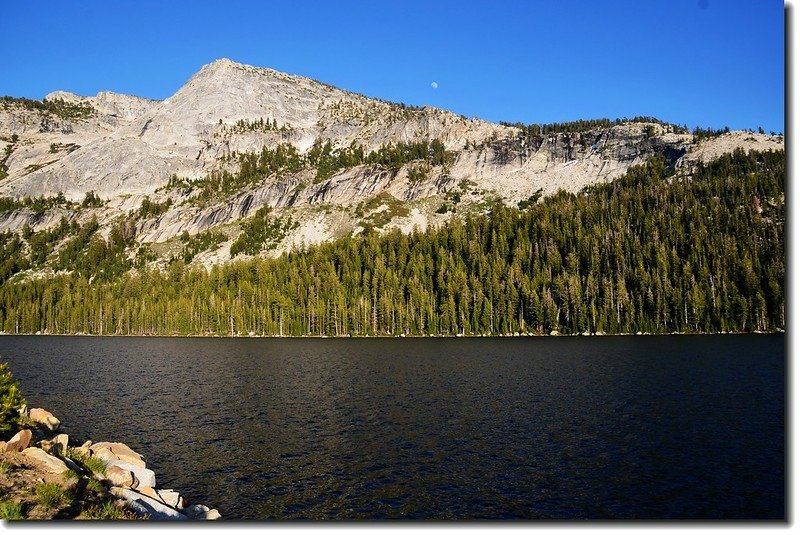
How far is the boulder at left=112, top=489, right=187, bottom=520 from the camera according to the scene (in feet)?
62.6

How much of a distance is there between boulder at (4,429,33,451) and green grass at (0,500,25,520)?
7.48 meters

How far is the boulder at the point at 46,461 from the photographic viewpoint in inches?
771

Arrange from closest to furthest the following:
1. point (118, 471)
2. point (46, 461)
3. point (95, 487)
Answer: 1. point (95, 487)
2. point (46, 461)
3. point (118, 471)

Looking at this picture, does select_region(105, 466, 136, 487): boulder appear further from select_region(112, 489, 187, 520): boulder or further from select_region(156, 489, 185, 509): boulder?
Result: select_region(156, 489, 185, 509): boulder

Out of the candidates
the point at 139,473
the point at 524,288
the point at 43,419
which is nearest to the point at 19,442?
the point at 139,473

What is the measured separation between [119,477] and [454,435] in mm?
23385

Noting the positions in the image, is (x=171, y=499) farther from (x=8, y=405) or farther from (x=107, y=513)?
(x=8, y=405)

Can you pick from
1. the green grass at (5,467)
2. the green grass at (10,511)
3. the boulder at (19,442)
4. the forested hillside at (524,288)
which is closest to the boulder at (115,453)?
the boulder at (19,442)

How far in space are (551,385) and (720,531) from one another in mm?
50443

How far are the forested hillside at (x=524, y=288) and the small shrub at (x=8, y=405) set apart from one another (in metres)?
141

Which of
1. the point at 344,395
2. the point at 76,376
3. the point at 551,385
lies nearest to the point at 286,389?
the point at 344,395

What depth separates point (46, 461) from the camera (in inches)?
790

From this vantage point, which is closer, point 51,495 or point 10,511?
point 10,511

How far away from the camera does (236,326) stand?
580 ft
